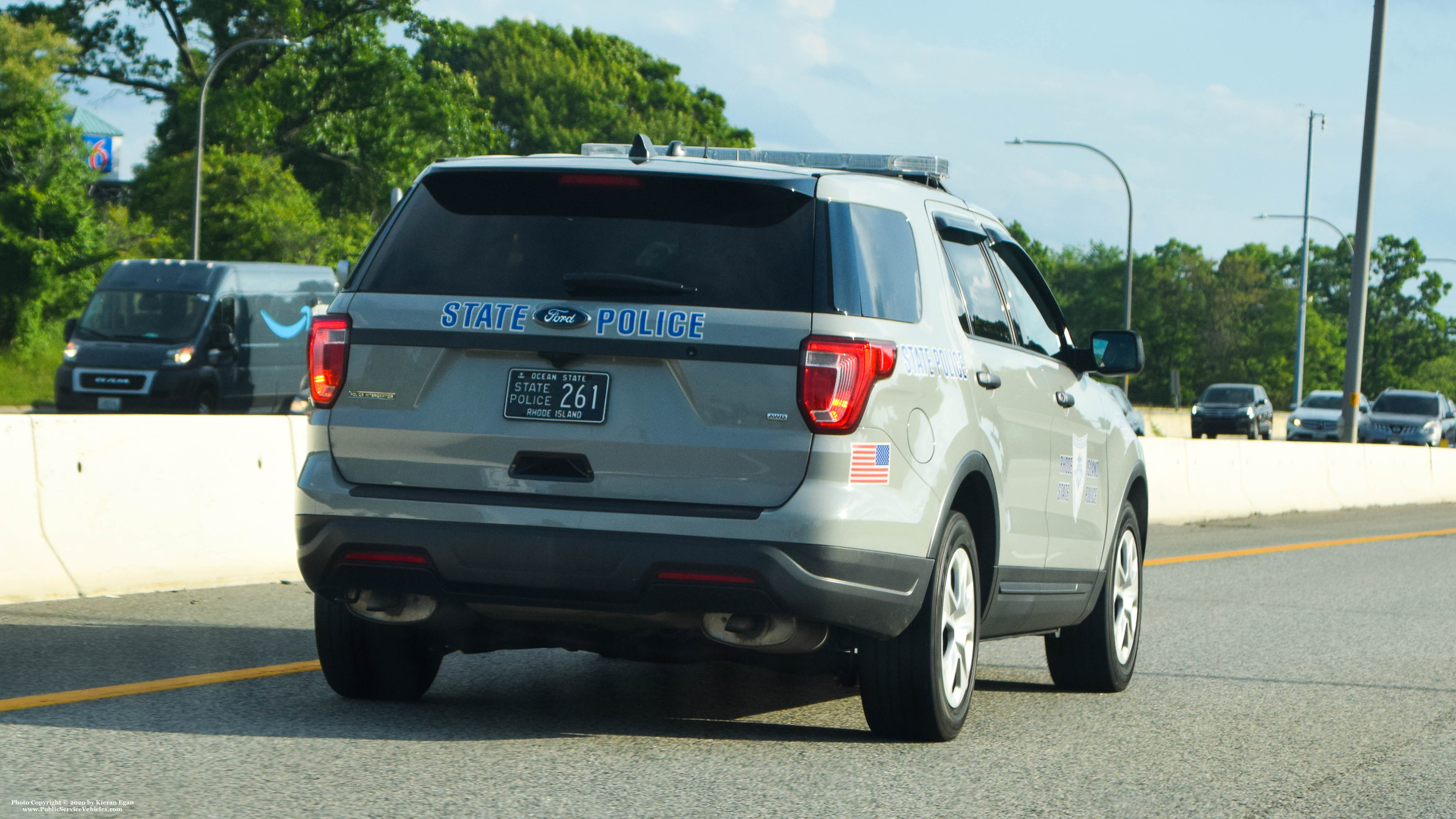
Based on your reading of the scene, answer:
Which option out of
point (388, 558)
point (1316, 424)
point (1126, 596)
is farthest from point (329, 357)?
point (1316, 424)

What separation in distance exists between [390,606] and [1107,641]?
3291mm

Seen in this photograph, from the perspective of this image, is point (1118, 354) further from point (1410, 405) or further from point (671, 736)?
point (1410, 405)

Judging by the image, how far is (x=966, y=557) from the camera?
603cm

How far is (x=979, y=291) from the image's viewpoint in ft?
21.4

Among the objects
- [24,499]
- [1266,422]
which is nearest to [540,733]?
[24,499]

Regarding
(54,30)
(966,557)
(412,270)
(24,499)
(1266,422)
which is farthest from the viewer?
(1266,422)

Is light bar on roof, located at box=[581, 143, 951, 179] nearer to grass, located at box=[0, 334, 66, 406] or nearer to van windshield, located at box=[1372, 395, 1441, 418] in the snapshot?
grass, located at box=[0, 334, 66, 406]

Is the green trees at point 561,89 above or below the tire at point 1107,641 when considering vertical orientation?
above

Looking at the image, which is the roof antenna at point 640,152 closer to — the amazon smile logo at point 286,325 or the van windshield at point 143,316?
the van windshield at point 143,316

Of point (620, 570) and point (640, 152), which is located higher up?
point (640, 152)

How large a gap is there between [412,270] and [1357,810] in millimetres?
3291

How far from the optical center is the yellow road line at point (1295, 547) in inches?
577

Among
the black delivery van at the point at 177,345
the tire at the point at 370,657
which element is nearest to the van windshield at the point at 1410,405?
the black delivery van at the point at 177,345

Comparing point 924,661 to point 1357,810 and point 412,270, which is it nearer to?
point 1357,810
